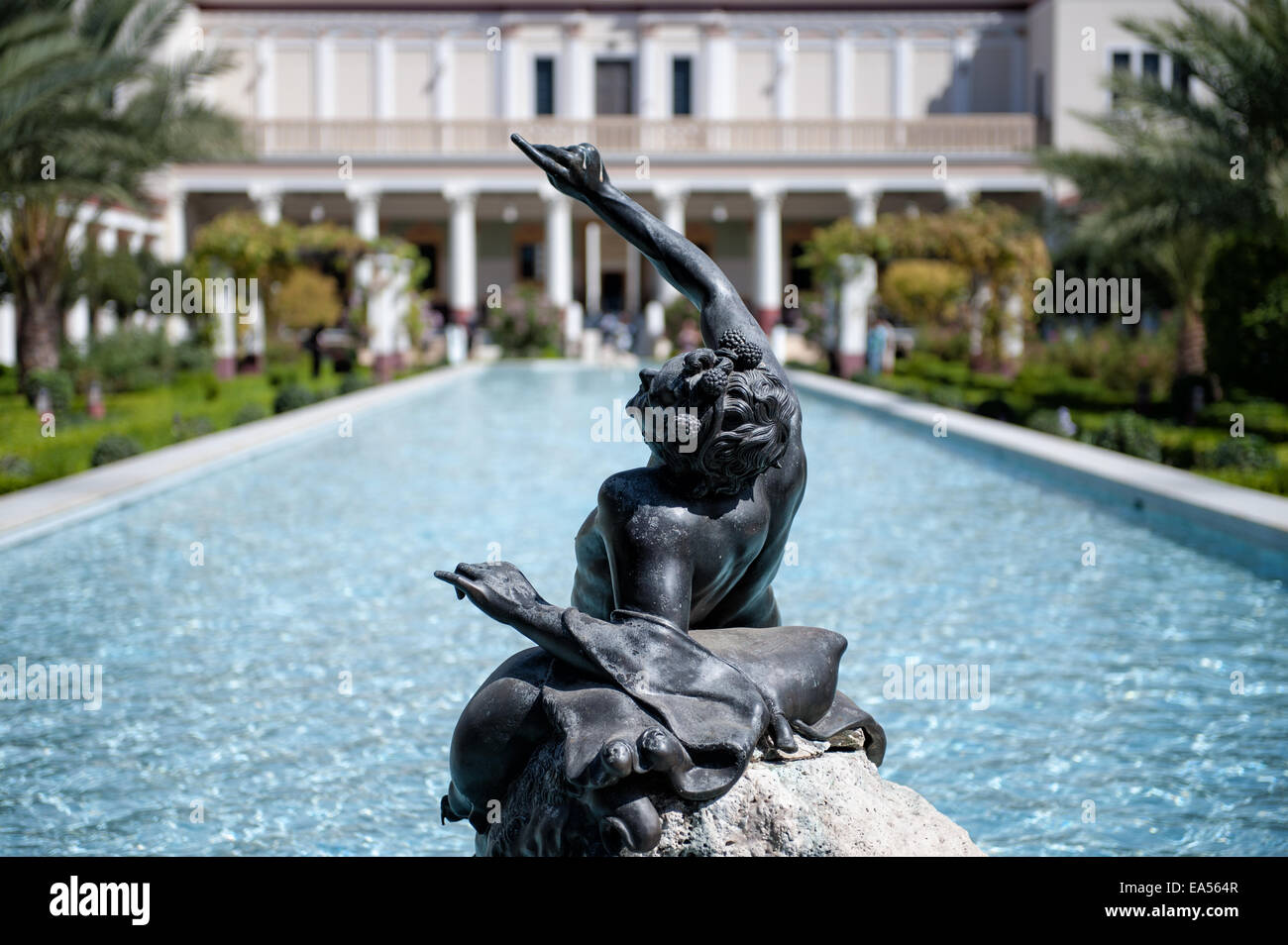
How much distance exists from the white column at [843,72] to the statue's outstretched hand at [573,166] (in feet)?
123

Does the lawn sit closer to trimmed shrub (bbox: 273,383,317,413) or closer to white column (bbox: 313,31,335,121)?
trimmed shrub (bbox: 273,383,317,413)

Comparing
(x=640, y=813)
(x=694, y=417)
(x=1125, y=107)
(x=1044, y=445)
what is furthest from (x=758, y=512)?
(x=1125, y=107)

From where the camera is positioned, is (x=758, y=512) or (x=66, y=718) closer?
(x=758, y=512)

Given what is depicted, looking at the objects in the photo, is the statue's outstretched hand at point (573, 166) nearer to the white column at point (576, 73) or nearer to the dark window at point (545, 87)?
the white column at point (576, 73)

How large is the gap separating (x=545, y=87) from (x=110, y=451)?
96.6ft

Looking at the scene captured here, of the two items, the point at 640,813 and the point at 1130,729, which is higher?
the point at 640,813

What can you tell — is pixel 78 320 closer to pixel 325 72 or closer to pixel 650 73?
pixel 325 72

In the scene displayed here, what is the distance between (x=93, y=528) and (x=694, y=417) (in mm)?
7119

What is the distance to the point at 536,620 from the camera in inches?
94.8

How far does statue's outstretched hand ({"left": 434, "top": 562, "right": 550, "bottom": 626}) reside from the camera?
241cm

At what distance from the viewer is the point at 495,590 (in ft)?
7.96

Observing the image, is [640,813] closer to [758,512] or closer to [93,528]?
[758,512]

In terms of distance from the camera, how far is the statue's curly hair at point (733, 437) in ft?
8.02

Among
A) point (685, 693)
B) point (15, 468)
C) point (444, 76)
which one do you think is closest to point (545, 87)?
point (444, 76)
